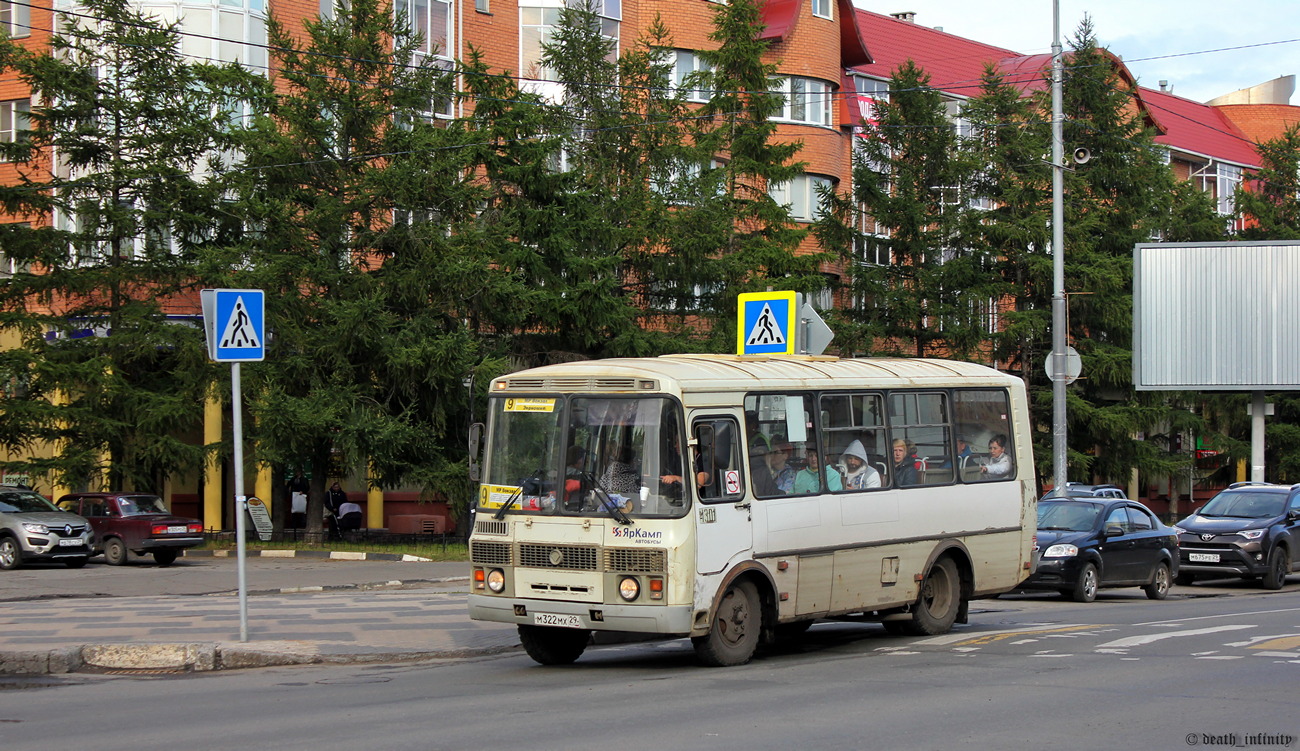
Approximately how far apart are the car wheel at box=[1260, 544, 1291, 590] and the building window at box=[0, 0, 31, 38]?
1247 inches

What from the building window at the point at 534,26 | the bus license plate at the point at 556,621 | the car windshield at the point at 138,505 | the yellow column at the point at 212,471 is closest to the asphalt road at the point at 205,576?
the car windshield at the point at 138,505

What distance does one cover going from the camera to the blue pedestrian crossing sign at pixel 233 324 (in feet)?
43.4

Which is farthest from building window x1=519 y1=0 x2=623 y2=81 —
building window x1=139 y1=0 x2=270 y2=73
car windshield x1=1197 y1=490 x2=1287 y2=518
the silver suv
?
car windshield x1=1197 y1=490 x2=1287 y2=518

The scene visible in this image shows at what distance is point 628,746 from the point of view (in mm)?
8211

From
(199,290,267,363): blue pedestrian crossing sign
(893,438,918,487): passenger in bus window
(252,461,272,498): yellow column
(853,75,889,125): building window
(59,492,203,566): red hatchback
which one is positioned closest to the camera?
(199,290,267,363): blue pedestrian crossing sign

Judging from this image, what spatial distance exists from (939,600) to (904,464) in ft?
5.67

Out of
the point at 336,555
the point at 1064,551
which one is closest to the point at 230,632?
the point at 1064,551

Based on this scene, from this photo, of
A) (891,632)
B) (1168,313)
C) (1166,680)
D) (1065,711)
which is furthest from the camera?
(1168,313)

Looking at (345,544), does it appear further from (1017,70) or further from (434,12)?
(1017,70)

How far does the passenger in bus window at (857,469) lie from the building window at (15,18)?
98.2 ft

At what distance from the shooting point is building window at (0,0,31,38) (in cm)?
3600

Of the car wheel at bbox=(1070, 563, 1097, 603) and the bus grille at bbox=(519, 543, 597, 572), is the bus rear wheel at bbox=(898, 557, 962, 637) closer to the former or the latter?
the bus grille at bbox=(519, 543, 597, 572)

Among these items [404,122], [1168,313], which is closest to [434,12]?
[404,122]

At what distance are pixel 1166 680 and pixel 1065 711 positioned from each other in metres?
1.99
